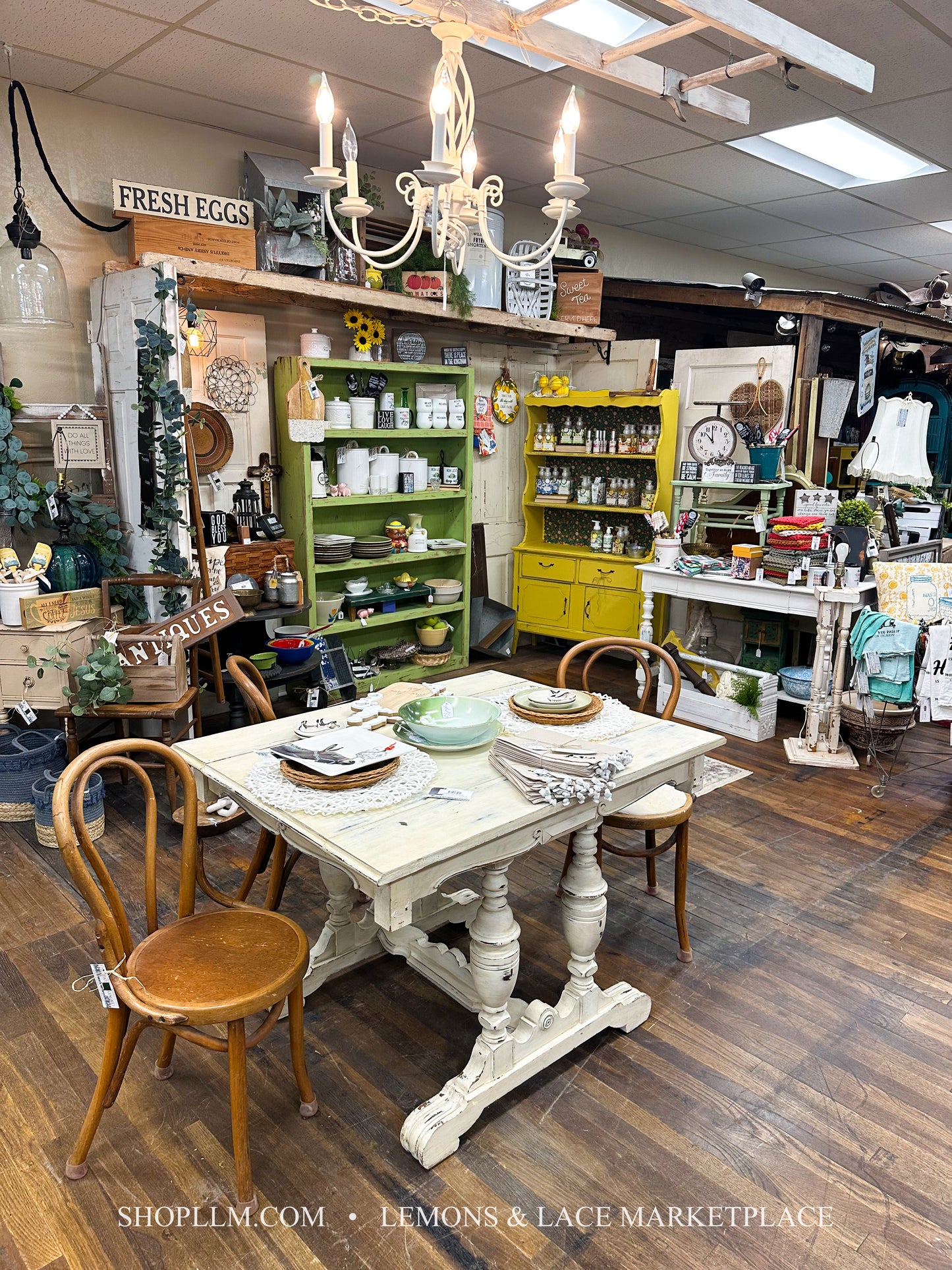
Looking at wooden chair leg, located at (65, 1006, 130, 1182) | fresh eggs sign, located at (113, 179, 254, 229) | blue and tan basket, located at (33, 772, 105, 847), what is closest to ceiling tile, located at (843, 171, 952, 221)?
fresh eggs sign, located at (113, 179, 254, 229)

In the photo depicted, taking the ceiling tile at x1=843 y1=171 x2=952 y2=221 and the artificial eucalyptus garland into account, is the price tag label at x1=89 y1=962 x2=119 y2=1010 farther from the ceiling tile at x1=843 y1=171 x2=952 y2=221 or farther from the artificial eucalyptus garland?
the ceiling tile at x1=843 y1=171 x2=952 y2=221

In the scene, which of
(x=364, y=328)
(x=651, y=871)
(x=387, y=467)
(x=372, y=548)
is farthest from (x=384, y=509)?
(x=651, y=871)

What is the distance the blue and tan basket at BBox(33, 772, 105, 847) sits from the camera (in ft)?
11.0

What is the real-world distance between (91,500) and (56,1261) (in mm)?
3124

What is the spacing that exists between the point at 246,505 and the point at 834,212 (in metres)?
4.50

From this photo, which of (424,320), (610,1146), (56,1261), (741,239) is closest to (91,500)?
(424,320)

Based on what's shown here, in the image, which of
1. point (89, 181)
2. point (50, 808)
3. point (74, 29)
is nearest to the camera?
point (74, 29)

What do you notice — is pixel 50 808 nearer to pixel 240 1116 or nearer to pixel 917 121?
pixel 240 1116

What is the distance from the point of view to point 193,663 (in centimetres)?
385

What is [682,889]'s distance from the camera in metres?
2.66

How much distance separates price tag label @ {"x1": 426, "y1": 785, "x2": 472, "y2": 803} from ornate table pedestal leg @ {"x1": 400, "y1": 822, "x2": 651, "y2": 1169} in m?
0.17

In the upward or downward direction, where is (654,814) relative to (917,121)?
downward

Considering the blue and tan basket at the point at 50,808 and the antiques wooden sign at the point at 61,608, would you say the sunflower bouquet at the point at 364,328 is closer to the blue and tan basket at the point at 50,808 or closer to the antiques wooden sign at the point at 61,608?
the antiques wooden sign at the point at 61,608

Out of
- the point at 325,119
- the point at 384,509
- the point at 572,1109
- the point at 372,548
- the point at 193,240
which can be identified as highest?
the point at 193,240
